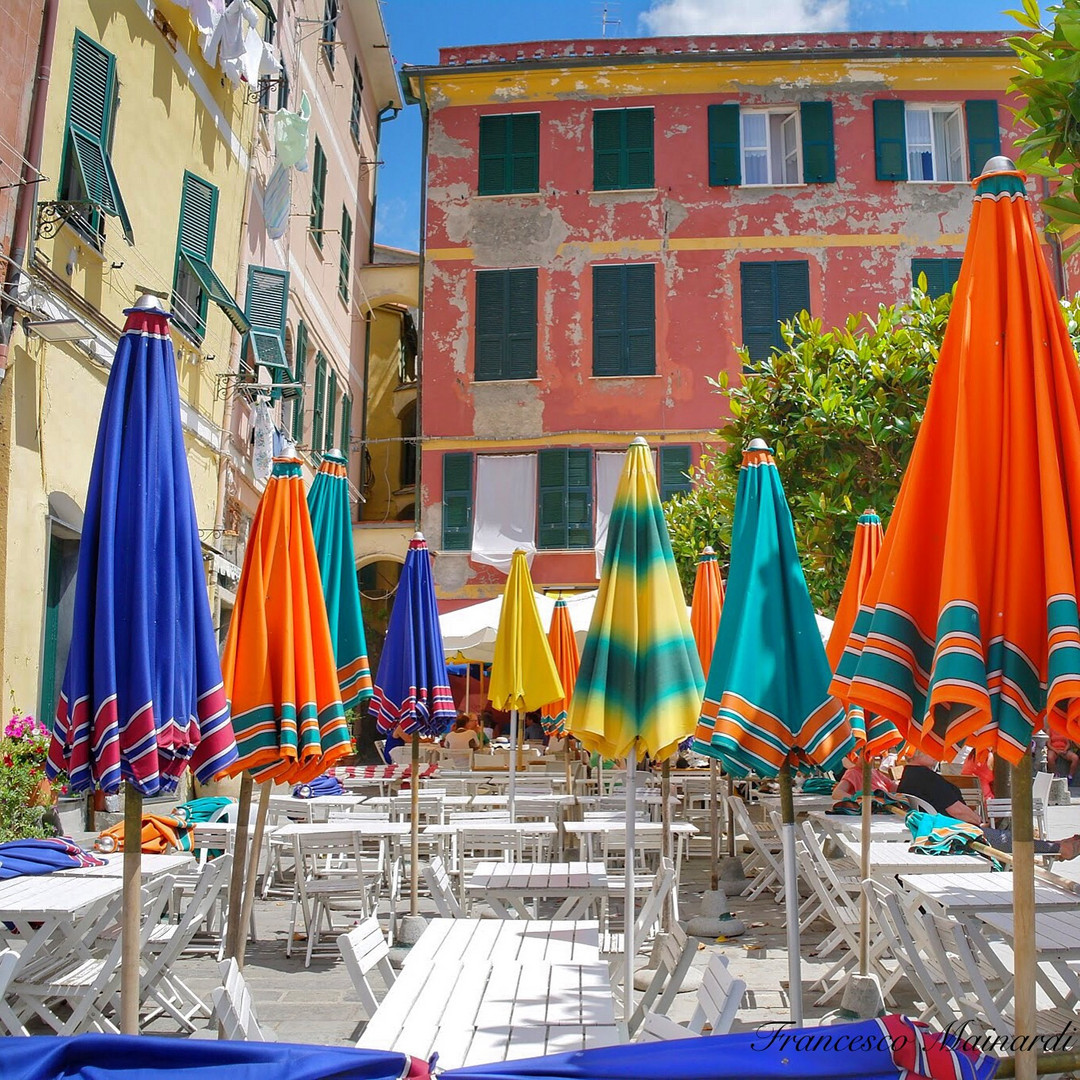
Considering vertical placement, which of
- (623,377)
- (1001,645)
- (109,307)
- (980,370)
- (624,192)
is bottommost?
(1001,645)

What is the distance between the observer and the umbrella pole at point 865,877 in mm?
5523

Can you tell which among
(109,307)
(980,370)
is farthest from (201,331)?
(980,370)

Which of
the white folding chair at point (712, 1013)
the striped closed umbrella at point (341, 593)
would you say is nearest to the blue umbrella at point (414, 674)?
the striped closed umbrella at point (341, 593)

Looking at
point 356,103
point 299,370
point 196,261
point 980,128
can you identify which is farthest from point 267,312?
point 980,128

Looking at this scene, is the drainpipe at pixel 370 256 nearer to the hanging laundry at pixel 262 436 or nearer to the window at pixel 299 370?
the window at pixel 299 370

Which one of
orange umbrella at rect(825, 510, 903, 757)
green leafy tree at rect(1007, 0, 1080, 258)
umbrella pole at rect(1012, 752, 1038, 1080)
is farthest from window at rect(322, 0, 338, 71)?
umbrella pole at rect(1012, 752, 1038, 1080)

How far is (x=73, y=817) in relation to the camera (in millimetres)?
9516

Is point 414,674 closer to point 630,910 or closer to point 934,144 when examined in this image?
point 630,910

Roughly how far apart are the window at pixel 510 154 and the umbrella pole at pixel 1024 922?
20179 millimetres

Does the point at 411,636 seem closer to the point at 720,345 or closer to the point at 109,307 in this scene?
the point at 109,307

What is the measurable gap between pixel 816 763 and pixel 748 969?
2630 mm

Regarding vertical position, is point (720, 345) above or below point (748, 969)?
above

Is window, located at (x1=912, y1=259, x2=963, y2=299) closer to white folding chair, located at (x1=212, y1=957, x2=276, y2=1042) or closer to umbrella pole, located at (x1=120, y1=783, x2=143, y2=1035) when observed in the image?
umbrella pole, located at (x1=120, y1=783, x2=143, y2=1035)

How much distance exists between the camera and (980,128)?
69.3ft
